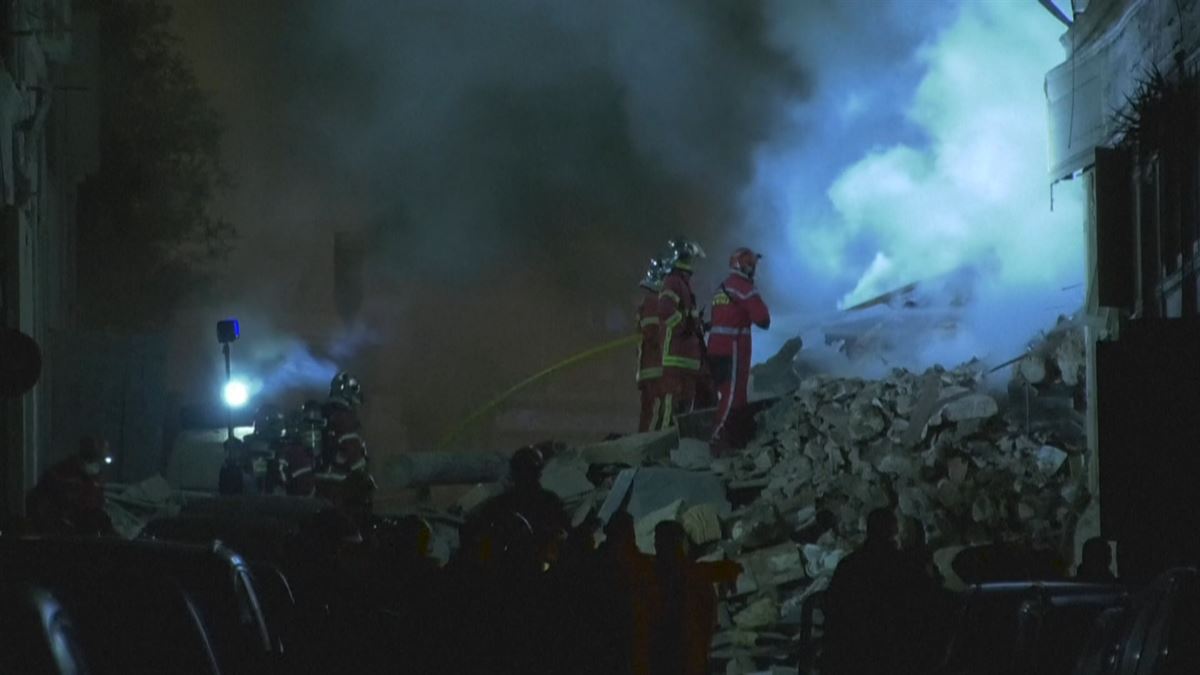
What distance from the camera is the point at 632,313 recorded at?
3350 cm

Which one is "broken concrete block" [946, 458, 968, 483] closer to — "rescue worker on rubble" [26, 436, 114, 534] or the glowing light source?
"rescue worker on rubble" [26, 436, 114, 534]

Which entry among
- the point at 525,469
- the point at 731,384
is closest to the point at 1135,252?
the point at 731,384

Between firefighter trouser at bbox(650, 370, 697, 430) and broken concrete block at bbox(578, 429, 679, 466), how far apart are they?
1.30 feet

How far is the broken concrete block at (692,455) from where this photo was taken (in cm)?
1630

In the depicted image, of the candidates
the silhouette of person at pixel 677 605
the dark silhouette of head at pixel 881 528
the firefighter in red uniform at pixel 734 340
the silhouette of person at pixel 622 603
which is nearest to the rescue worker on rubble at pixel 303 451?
the firefighter in red uniform at pixel 734 340

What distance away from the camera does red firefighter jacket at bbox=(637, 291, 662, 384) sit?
1731cm

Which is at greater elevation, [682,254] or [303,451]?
[682,254]

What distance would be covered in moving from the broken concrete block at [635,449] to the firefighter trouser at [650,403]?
55cm

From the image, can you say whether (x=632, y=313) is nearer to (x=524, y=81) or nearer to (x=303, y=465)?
(x=524, y=81)

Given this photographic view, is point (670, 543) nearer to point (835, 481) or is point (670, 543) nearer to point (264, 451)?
point (835, 481)

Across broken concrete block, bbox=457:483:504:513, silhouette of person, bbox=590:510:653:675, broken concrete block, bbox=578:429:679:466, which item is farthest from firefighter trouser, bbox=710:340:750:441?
silhouette of person, bbox=590:510:653:675

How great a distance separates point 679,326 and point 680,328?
0.03 metres

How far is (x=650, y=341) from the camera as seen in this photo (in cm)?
1750

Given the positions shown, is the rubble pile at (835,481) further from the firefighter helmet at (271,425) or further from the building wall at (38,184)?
the building wall at (38,184)
